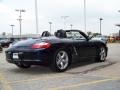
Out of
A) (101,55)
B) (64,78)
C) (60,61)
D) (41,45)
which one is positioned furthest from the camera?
(101,55)

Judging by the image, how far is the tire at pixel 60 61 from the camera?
10.3 meters

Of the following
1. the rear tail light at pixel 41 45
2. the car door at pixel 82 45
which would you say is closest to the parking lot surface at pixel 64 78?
the car door at pixel 82 45

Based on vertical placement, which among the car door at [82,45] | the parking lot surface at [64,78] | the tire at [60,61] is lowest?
the parking lot surface at [64,78]

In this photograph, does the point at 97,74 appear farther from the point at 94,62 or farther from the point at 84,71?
the point at 94,62

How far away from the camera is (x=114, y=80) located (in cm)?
865

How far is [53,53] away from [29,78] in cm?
138

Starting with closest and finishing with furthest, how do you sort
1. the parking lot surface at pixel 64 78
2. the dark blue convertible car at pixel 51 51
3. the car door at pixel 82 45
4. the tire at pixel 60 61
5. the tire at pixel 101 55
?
the parking lot surface at pixel 64 78
the dark blue convertible car at pixel 51 51
the tire at pixel 60 61
the car door at pixel 82 45
the tire at pixel 101 55

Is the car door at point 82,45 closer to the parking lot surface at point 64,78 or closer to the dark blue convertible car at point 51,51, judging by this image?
the dark blue convertible car at point 51,51

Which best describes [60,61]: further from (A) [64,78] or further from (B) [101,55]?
(B) [101,55]

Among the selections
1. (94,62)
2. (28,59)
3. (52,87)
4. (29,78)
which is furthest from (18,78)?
(94,62)

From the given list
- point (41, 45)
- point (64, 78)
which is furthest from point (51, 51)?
point (64, 78)

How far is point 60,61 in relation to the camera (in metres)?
10.6

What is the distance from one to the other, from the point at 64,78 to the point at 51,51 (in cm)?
136

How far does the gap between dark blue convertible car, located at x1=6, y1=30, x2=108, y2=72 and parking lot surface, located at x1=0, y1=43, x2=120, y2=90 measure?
1.03 feet
